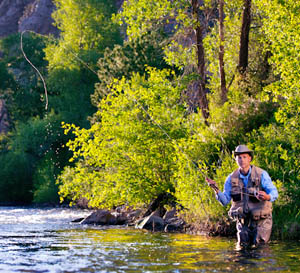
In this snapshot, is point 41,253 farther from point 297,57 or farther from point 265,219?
point 297,57

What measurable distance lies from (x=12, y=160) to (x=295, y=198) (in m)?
28.4

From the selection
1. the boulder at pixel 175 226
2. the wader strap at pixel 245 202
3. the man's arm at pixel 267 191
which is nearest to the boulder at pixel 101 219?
the boulder at pixel 175 226

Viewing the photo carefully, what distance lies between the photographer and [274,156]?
47.6 ft

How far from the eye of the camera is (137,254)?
33.5 ft

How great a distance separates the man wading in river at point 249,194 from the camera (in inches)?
381

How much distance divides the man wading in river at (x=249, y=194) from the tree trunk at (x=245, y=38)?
11381 millimetres

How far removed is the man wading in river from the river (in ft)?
1.46

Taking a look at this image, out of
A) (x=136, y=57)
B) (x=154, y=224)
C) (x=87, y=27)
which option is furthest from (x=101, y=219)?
(x=87, y=27)

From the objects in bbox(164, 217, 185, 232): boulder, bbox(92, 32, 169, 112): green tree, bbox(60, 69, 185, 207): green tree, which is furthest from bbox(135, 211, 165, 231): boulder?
bbox(92, 32, 169, 112): green tree

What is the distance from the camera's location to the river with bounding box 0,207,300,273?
28.2 ft

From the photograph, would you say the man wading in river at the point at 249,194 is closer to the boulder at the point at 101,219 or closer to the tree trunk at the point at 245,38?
the boulder at the point at 101,219

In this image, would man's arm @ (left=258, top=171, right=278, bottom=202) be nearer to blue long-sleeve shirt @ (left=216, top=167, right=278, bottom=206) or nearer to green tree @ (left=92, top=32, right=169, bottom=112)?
blue long-sleeve shirt @ (left=216, top=167, right=278, bottom=206)

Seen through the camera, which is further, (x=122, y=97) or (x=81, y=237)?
(x=122, y=97)

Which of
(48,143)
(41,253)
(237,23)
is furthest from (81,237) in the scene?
(48,143)
